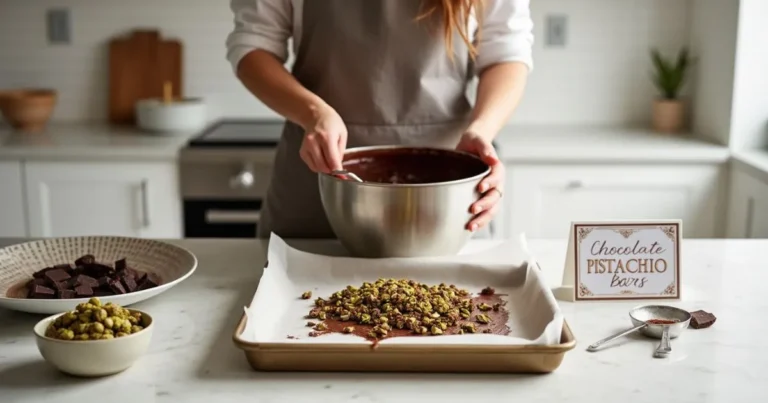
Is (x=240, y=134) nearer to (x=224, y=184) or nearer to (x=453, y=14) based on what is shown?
(x=224, y=184)

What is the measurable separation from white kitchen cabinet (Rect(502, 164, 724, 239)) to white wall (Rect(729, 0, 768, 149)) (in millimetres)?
144

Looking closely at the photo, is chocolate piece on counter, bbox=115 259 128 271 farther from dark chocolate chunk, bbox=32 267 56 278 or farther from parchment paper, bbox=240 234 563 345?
parchment paper, bbox=240 234 563 345

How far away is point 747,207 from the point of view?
9.00ft

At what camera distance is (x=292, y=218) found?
1.86m

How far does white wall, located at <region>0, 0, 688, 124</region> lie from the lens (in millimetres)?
3285

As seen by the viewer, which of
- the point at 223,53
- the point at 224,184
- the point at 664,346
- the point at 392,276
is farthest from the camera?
the point at 223,53

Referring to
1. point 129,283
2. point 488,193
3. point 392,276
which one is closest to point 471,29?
point 488,193

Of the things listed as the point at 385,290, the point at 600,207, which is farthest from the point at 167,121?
the point at 385,290

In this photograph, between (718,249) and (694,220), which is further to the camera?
(694,220)

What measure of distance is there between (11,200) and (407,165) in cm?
177

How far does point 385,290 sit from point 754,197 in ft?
5.77

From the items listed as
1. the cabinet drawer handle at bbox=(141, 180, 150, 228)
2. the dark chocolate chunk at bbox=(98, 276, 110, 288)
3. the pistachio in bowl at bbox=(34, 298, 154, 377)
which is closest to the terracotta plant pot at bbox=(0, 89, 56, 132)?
the cabinet drawer handle at bbox=(141, 180, 150, 228)

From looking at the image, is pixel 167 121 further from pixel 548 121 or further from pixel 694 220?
pixel 694 220

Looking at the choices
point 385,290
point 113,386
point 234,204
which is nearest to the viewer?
point 113,386
